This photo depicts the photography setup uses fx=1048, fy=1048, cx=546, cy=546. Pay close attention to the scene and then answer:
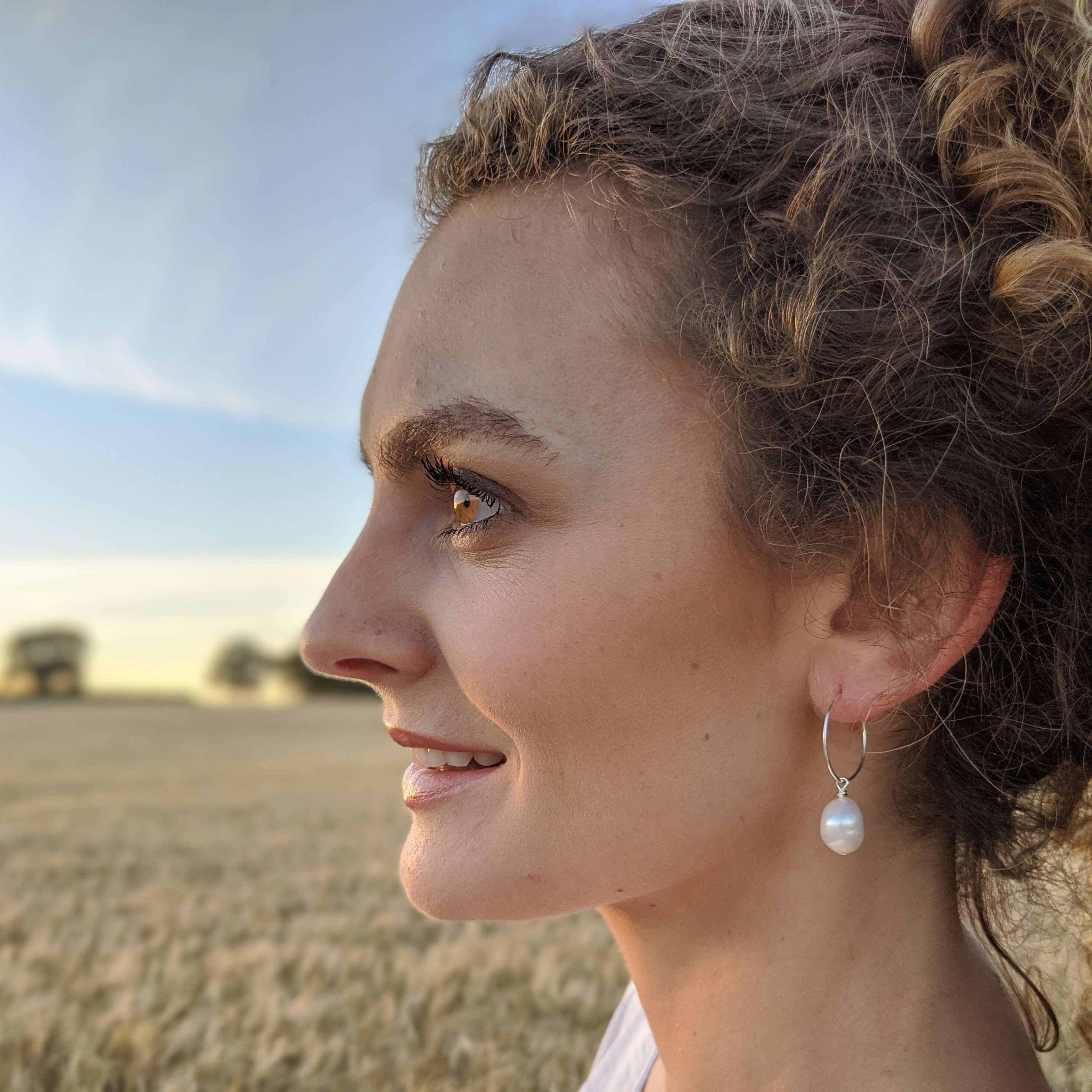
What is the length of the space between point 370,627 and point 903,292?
39.5 inches

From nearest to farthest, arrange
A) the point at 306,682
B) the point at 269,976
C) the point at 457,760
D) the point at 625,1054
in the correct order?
the point at 457,760 < the point at 625,1054 < the point at 269,976 < the point at 306,682

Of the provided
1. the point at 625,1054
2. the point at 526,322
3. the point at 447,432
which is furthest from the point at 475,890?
the point at 625,1054

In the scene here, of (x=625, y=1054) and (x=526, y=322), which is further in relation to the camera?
(x=625, y=1054)

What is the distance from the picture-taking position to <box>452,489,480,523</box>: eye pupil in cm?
178

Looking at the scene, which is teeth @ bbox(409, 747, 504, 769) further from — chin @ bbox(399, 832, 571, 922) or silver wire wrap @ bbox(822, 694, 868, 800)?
silver wire wrap @ bbox(822, 694, 868, 800)

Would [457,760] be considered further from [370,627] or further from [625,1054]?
[625,1054]

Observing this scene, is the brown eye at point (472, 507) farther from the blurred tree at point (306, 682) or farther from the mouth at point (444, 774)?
the blurred tree at point (306, 682)

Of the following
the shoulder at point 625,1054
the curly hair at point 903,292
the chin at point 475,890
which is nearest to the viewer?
the curly hair at point 903,292

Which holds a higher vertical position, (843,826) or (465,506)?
(465,506)

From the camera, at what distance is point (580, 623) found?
1622 millimetres

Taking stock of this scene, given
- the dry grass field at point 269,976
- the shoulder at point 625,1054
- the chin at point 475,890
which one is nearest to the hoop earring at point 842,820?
the chin at point 475,890

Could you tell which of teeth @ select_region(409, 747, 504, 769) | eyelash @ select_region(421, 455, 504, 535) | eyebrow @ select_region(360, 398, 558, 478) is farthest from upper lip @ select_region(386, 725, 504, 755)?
eyebrow @ select_region(360, 398, 558, 478)

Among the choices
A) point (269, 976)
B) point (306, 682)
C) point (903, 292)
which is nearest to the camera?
point (903, 292)

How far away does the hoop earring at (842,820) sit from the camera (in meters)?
1.66
